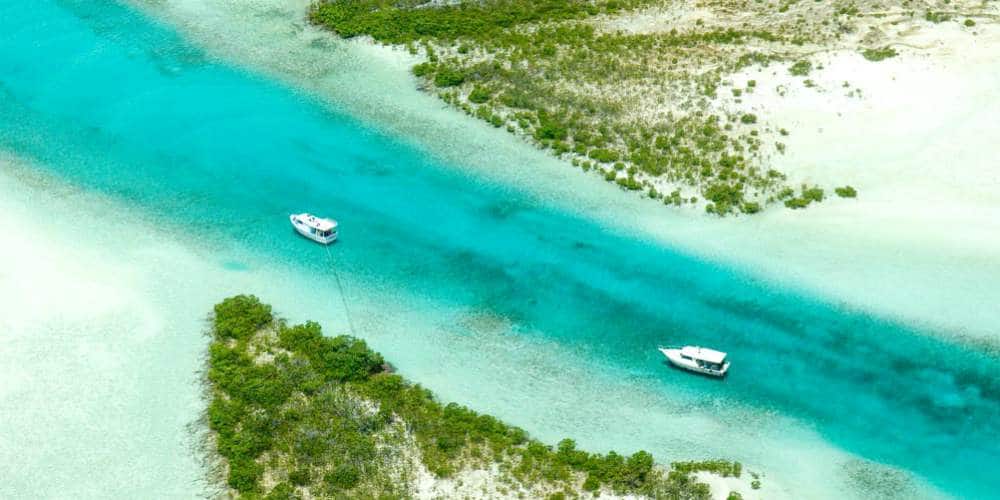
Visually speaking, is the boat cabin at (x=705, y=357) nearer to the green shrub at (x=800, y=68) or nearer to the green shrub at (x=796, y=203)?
the green shrub at (x=796, y=203)

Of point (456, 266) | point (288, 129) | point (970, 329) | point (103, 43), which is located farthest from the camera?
point (103, 43)

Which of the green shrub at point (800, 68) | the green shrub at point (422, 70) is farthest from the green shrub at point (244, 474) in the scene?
the green shrub at point (800, 68)

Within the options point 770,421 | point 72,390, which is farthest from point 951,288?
point 72,390

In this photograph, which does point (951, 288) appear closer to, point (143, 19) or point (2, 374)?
point (2, 374)

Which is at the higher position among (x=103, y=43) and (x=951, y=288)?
(x=951, y=288)

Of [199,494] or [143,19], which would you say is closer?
[199,494]

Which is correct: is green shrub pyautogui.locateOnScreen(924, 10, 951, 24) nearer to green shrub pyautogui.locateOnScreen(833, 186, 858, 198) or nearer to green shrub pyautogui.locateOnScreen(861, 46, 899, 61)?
green shrub pyautogui.locateOnScreen(861, 46, 899, 61)

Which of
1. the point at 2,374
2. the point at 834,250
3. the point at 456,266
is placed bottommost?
the point at 2,374
